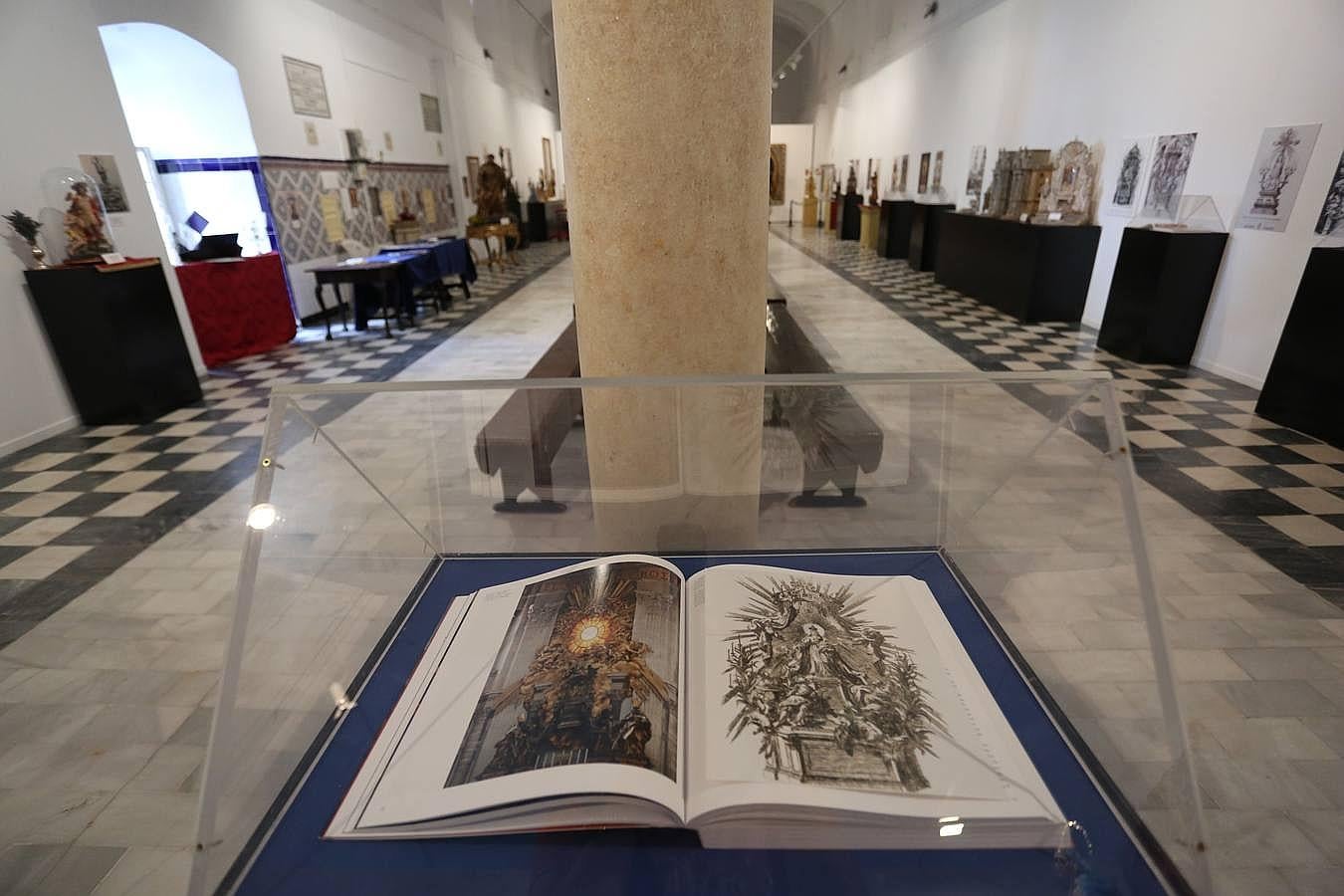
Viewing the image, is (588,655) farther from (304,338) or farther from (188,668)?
(304,338)

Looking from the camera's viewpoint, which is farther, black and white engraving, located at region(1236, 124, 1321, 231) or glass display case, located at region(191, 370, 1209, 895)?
black and white engraving, located at region(1236, 124, 1321, 231)

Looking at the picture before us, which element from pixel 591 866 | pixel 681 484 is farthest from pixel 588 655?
pixel 681 484

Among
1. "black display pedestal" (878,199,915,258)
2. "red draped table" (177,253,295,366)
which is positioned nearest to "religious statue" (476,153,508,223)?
"red draped table" (177,253,295,366)

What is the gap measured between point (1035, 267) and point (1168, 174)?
5.28 ft

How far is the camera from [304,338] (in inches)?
342

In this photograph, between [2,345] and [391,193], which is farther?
[391,193]

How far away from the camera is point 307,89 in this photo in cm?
966

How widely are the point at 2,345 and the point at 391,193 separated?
8.10 meters

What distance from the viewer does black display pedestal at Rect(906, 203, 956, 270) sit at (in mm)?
12367

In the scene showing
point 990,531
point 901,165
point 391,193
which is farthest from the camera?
point 901,165

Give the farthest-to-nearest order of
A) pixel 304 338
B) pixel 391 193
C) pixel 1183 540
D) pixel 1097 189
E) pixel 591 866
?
pixel 391 193
pixel 304 338
pixel 1097 189
pixel 1183 540
pixel 591 866

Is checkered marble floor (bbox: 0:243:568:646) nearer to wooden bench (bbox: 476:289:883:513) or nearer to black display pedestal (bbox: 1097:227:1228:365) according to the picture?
wooden bench (bbox: 476:289:883:513)

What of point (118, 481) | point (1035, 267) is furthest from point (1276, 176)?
point (118, 481)

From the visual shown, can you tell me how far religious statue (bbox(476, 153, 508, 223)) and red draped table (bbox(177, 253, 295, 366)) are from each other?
774cm
